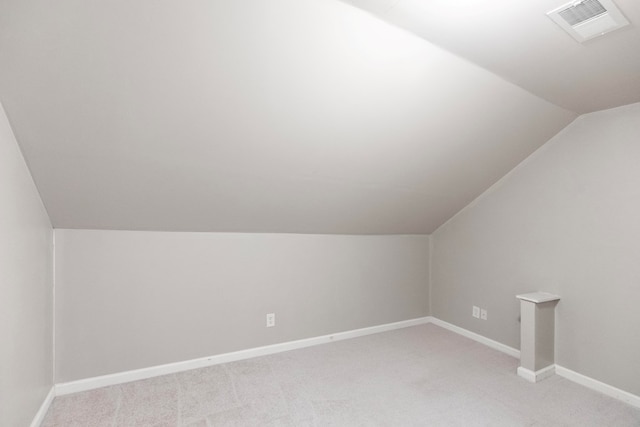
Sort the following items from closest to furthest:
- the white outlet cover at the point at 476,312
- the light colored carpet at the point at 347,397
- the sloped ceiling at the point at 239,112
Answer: the sloped ceiling at the point at 239,112, the light colored carpet at the point at 347,397, the white outlet cover at the point at 476,312

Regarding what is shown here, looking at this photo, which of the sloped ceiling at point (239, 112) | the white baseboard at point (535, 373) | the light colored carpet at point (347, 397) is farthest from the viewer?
the white baseboard at point (535, 373)

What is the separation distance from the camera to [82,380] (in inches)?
90.2

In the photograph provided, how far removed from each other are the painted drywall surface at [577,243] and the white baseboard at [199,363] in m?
1.28

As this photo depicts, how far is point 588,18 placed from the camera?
147cm

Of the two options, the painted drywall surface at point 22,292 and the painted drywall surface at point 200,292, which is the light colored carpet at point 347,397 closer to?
the painted drywall surface at point 200,292

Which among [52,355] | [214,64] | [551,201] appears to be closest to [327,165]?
[214,64]

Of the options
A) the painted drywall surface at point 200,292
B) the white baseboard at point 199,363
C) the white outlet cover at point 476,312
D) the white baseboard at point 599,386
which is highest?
the painted drywall surface at point 200,292

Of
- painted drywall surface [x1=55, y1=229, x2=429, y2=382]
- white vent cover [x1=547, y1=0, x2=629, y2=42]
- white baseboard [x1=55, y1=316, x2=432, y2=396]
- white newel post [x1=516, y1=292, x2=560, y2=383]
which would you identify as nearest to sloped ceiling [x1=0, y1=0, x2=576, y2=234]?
painted drywall surface [x1=55, y1=229, x2=429, y2=382]

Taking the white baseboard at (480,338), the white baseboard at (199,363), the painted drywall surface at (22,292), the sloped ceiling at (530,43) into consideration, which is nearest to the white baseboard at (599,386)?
the white baseboard at (480,338)

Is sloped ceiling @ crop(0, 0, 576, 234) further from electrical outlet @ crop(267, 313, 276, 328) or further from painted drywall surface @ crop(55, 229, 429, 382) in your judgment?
electrical outlet @ crop(267, 313, 276, 328)

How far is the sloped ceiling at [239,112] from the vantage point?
132 centimetres

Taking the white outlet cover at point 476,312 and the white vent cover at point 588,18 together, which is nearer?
the white vent cover at point 588,18

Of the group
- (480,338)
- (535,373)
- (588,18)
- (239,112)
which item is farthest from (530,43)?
(480,338)

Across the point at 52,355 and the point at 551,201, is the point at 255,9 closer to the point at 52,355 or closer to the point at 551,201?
the point at 52,355
